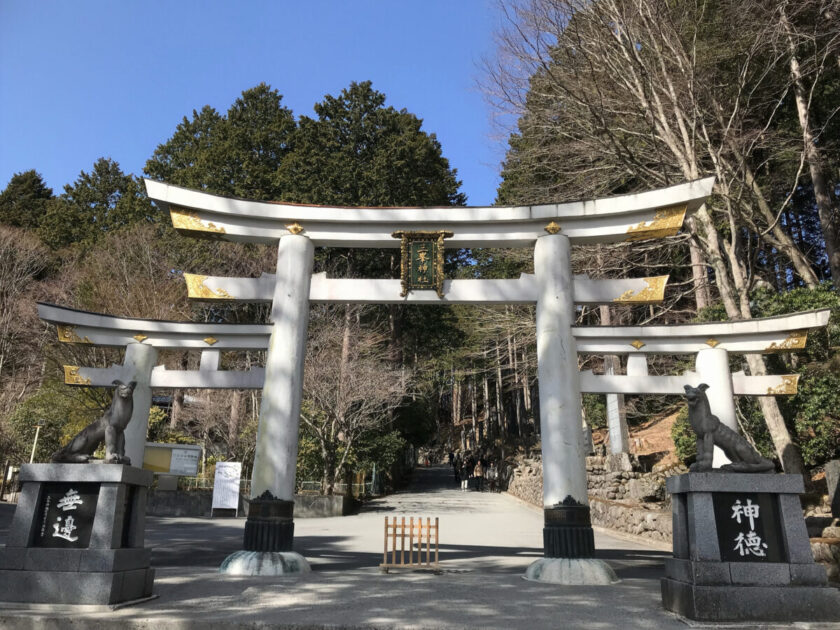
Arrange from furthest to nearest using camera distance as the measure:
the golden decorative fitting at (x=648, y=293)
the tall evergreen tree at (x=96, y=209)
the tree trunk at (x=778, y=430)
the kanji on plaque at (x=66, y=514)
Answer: the tall evergreen tree at (x=96, y=209), the tree trunk at (x=778, y=430), the golden decorative fitting at (x=648, y=293), the kanji on plaque at (x=66, y=514)

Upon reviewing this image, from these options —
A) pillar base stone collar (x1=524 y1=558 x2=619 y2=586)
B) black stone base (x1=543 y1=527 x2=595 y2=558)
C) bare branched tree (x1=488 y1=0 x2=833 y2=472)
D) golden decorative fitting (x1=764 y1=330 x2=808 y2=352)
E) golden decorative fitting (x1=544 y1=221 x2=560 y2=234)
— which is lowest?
pillar base stone collar (x1=524 y1=558 x2=619 y2=586)

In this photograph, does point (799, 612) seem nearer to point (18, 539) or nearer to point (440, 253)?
point (440, 253)

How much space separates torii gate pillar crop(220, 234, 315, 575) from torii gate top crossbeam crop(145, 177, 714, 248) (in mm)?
417

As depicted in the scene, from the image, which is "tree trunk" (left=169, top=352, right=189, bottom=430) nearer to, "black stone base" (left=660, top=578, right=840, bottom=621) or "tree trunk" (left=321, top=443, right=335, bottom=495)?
"tree trunk" (left=321, top=443, right=335, bottom=495)

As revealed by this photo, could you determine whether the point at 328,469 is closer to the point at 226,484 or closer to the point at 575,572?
the point at 226,484

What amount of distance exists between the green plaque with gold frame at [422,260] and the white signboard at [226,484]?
10193 millimetres

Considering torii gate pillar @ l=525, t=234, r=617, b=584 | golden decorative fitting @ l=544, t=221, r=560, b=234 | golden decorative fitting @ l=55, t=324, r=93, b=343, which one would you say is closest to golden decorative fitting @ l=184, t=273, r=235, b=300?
golden decorative fitting @ l=55, t=324, r=93, b=343

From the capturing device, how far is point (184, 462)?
1756 centimetres

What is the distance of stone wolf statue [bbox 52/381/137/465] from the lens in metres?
6.48

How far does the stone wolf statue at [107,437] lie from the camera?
6.48 meters

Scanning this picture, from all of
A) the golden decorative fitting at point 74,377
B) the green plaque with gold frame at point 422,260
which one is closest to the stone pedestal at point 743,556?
the green plaque with gold frame at point 422,260

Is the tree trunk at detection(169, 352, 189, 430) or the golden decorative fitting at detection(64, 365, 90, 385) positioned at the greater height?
the tree trunk at detection(169, 352, 189, 430)

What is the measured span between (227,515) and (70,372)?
33.0ft

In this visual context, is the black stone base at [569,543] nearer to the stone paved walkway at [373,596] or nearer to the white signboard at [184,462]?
the stone paved walkway at [373,596]
